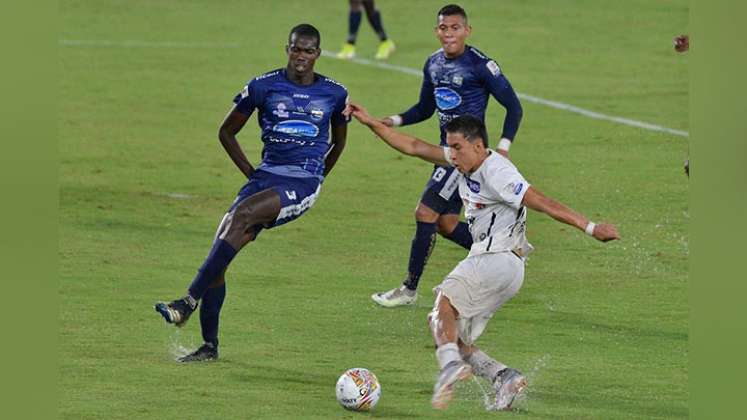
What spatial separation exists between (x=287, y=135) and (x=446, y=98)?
2073 millimetres

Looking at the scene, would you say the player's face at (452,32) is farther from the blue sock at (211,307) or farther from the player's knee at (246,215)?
the blue sock at (211,307)

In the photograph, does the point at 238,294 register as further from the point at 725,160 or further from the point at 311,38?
the point at 725,160

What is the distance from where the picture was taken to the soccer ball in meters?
9.52

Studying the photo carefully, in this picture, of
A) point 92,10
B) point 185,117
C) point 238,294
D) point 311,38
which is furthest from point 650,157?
point 92,10

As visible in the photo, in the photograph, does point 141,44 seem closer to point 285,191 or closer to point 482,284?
point 285,191

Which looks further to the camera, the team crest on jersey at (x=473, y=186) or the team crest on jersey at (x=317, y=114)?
the team crest on jersey at (x=317, y=114)

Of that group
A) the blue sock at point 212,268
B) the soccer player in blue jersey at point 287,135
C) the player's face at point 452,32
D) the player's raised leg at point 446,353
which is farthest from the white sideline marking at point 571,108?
the player's raised leg at point 446,353

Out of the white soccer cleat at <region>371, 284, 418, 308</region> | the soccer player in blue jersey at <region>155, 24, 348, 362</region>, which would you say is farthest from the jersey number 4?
the soccer player in blue jersey at <region>155, 24, 348, 362</region>

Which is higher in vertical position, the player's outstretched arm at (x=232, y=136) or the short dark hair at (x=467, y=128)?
the short dark hair at (x=467, y=128)

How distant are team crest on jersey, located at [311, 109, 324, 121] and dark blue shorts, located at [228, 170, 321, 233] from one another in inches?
20.3

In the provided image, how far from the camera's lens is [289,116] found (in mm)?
11648

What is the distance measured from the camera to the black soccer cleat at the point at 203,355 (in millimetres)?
11102

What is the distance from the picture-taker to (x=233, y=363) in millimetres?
11070

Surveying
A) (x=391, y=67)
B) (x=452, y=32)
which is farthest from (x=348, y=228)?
(x=391, y=67)
